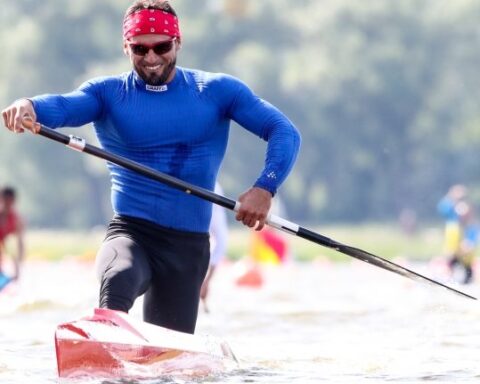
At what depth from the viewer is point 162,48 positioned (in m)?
6.86

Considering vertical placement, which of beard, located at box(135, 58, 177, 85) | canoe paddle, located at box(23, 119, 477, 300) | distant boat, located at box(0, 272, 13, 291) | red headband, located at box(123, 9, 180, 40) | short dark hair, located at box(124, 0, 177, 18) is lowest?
canoe paddle, located at box(23, 119, 477, 300)

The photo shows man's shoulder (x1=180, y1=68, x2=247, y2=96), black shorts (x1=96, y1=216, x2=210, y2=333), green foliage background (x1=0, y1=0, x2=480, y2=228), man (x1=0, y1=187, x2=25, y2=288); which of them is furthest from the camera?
green foliage background (x1=0, y1=0, x2=480, y2=228)

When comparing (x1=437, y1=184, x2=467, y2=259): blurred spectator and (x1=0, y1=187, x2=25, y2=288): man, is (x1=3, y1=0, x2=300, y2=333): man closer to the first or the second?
(x1=0, y1=187, x2=25, y2=288): man

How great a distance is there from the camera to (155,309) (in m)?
7.08

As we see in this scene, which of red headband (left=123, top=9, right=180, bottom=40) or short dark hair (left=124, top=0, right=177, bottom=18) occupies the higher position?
short dark hair (left=124, top=0, right=177, bottom=18)

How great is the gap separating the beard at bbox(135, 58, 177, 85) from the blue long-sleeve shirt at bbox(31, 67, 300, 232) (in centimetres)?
4

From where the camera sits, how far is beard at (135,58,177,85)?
272 inches

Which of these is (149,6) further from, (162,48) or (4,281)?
(4,281)

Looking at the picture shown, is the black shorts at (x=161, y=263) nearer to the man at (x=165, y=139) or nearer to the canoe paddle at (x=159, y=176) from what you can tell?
the man at (x=165, y=139)

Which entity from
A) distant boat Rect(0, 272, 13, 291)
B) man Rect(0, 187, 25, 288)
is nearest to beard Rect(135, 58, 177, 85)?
distant boat Rect(0, 272, 13, 291)

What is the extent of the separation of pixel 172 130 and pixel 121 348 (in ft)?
3.56

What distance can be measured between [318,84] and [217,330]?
4869 centimetres

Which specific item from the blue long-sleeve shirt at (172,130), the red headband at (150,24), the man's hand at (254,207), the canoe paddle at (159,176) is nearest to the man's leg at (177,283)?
the blue long-sleeve shirt at (172,130)

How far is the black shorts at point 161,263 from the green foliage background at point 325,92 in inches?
1935
